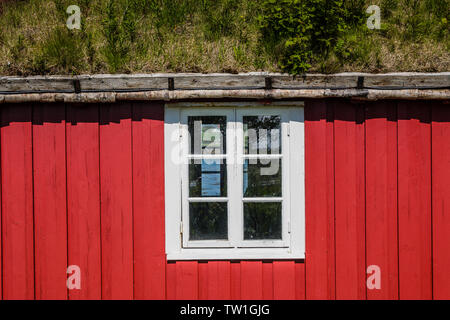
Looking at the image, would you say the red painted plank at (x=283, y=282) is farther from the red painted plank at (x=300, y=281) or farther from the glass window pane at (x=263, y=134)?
the glass window pane at (x=263, y=134)

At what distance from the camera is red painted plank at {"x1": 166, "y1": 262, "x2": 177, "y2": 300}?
321cm

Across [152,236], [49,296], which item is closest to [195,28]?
[152,236]

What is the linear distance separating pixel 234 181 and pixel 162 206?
0.71 metres

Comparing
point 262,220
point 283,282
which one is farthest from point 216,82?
point 283,282

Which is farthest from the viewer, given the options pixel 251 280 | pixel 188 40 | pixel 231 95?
pixel 188 40

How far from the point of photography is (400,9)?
3492mm

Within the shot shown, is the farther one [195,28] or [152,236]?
[195,28]

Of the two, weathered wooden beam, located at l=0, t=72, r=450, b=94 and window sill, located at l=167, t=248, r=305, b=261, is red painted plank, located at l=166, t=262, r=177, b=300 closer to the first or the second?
window sill, located at l=167, t=248, r=305, b=261

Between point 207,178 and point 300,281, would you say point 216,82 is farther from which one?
point 300,281

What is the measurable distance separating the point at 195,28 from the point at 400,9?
81.8 inches

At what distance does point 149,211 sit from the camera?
321cm

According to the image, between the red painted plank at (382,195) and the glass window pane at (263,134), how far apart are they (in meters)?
0.83

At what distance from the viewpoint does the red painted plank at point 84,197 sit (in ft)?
10.5

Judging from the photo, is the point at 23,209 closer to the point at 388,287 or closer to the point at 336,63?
the point at 336,63
